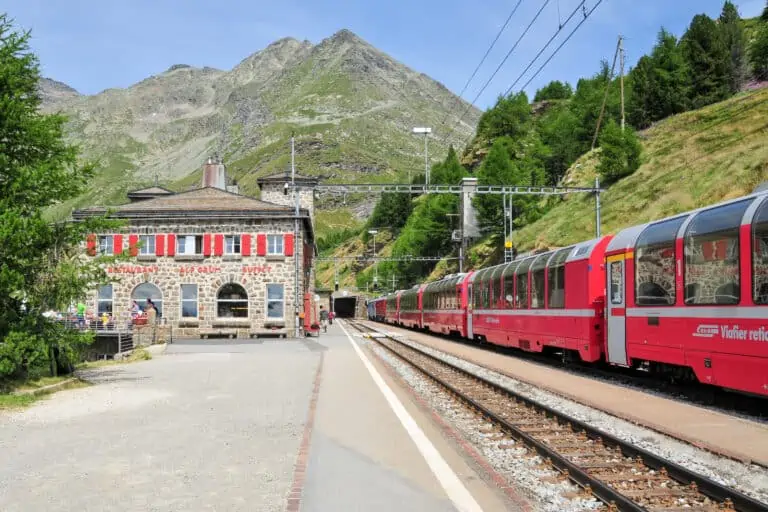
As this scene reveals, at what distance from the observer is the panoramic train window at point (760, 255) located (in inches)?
400

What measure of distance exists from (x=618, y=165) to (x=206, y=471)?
62.6 m

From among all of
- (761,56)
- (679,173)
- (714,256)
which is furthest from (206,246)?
(761,56)

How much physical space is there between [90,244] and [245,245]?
24810mm

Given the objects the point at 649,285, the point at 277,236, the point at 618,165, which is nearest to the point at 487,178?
the point at 618,165

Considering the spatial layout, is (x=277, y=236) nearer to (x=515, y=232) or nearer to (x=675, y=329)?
(x=675, y=329)

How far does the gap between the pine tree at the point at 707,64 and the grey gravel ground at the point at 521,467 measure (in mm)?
77113

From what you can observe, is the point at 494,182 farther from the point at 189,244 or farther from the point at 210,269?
the point at 189,244

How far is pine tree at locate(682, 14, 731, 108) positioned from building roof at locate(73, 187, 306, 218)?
56.5m

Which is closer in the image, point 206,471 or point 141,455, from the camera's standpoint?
point 206,471

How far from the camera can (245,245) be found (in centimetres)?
4125

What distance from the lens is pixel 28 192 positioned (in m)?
14.4

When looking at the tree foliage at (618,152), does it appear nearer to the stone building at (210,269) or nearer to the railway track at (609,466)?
the stone building at (210,269)

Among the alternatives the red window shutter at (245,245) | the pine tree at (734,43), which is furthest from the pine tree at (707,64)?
the red window shutter at (245,245)

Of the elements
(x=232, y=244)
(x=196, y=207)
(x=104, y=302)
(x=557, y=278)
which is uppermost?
(x=196, y=207)
